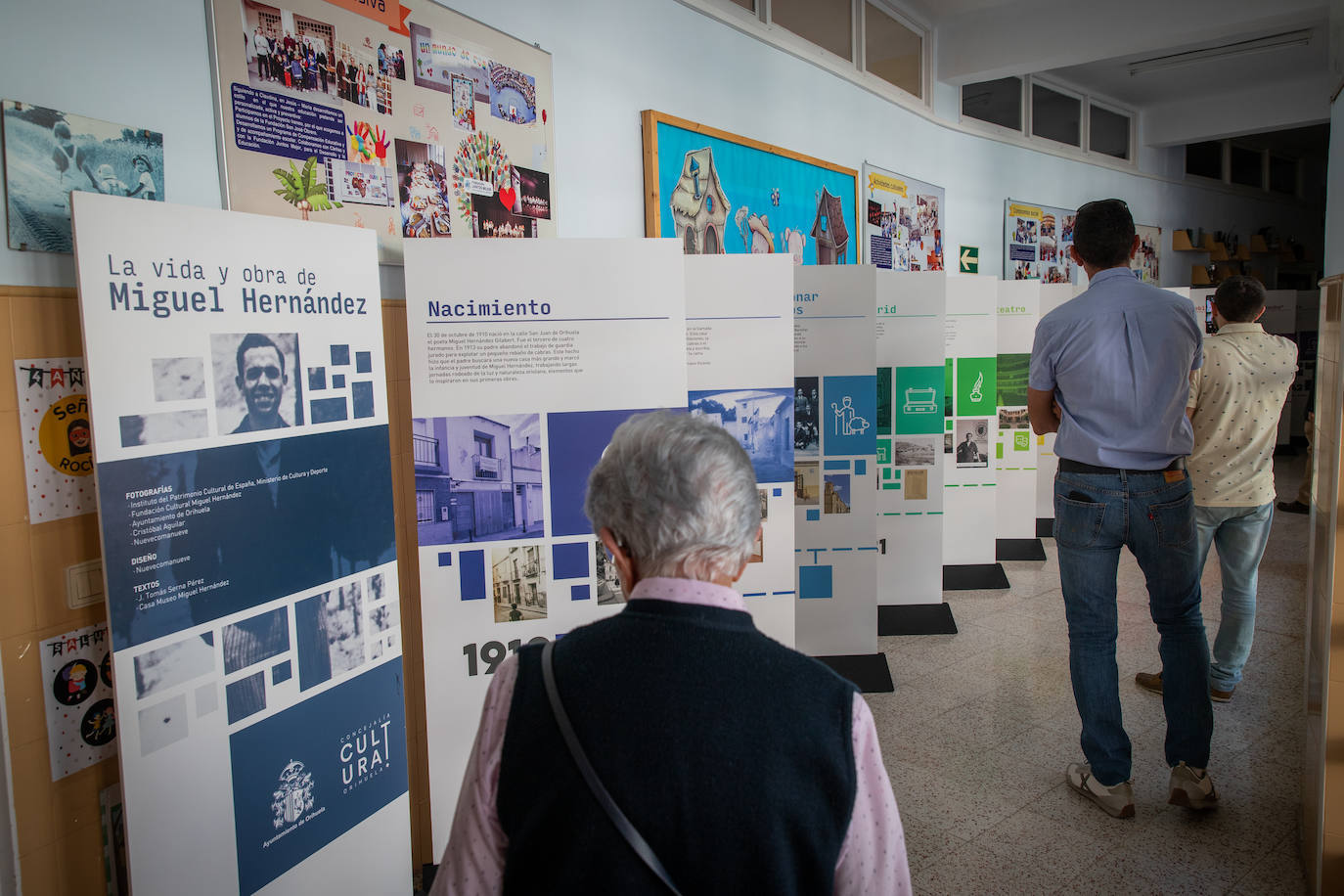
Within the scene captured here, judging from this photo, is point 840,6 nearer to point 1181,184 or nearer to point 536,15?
point 536,15

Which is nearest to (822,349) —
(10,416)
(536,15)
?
(536,15)

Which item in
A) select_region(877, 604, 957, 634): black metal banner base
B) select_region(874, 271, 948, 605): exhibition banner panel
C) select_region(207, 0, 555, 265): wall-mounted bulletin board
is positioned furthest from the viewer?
select_region(877, 604, 957, 634): black metal banner base

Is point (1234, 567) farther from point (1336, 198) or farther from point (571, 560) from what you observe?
point (571, 560)

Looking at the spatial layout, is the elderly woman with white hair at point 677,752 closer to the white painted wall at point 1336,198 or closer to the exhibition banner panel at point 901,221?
the white painted wall at point 1336,198

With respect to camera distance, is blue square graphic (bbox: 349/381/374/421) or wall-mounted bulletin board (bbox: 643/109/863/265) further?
wall-mounted bulletin board (bbox: 643/109/863/265)

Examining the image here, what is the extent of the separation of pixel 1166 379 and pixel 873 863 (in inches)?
86.2

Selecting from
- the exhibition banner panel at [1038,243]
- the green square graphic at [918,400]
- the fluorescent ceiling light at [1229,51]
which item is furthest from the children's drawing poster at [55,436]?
the fluorescent ceiling light at [1229,51]

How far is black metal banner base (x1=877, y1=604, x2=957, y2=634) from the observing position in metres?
4.87

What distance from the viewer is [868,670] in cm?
407

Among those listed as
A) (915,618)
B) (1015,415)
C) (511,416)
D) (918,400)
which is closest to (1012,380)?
(1015,415)

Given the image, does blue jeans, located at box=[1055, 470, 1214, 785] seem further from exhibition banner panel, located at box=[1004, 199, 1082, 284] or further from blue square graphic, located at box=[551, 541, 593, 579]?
exhibition banner panel, located at box=[1004, 199, 1082, 284]

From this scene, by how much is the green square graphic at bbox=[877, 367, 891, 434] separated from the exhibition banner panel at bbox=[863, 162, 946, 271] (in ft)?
5.19

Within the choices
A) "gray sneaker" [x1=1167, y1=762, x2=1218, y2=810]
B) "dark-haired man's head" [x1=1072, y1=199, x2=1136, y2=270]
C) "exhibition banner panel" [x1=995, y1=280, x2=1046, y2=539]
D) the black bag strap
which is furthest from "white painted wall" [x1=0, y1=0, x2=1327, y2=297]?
"gray sneaker" [x1=1167, y1=762, x2=1218, y2=810]

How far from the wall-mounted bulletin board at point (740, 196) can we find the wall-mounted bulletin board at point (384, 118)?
794 mm
